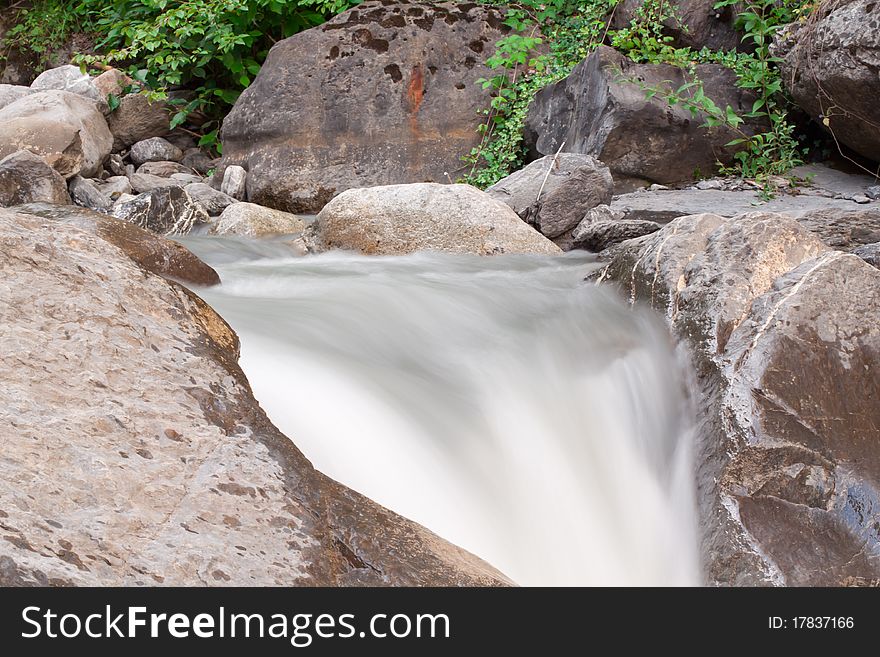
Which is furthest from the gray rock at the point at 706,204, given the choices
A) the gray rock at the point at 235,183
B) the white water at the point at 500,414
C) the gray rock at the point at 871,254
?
the gray rock at the point at 235,183

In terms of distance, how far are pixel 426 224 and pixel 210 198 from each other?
304cm

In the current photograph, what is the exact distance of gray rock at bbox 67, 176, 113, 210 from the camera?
25.2 ft

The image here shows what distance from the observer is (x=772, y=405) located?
2.71 metres

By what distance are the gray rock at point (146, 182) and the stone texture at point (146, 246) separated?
18.1 ft

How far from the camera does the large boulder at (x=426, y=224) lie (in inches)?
228

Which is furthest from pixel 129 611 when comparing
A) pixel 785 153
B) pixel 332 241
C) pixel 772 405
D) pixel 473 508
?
pixel 785 153

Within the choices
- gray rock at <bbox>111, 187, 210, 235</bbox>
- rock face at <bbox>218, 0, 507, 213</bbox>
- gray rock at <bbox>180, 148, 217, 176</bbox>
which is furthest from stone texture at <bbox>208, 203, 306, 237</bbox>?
gray rock at <bbox>180, 148, 217, 176</bbox>

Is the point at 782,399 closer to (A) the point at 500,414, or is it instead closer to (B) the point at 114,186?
(A) the point at 500,414

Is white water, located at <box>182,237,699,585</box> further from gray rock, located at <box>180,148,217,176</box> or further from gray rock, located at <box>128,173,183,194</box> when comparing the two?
gray rock, located at <box>180,148,217,176</box>

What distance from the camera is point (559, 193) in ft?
20.9

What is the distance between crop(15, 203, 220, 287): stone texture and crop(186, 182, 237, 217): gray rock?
4072mm

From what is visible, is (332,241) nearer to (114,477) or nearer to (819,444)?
(819,444)

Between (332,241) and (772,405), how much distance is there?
3803 mm

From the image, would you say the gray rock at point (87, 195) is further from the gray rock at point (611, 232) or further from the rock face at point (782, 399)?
the rock face at point (782, 399)
